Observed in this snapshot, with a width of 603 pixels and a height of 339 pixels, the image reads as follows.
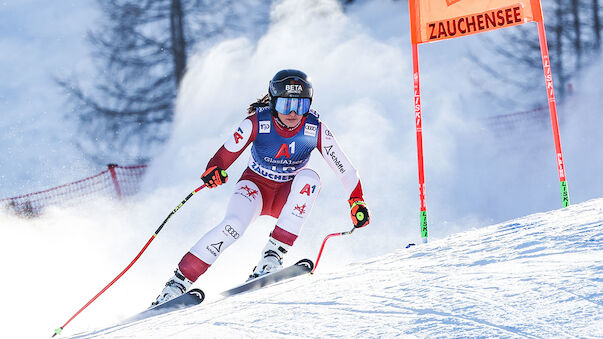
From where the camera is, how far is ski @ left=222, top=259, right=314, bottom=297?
12.2 ft

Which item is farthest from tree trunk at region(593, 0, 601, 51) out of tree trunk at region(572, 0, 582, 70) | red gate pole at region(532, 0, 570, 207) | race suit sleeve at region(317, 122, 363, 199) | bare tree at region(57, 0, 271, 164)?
race suit sleeve at region(317, 122, 363, 199)

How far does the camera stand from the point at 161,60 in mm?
17141

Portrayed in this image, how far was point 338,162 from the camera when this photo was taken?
436 cm

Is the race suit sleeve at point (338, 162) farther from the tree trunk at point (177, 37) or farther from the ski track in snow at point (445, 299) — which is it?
the tree trunk at point (177, 37)

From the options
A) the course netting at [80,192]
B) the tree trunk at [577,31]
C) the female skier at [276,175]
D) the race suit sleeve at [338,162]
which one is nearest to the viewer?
the female skier at [276,175]

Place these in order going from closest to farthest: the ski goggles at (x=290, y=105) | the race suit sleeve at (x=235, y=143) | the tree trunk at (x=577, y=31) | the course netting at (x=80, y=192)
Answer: the ski goggles at (x=290, y=105), the race suit sleeve at (x=235, y=143), the course netting at (x=80, y=192), the tree trunk at (x=577, y=31)

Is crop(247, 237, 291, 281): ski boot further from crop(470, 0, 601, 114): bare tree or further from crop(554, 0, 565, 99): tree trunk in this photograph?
crop(554, 0, 565, 99): tree trunk

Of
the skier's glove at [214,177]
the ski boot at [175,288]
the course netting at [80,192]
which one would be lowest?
the ski boot at [175,288]

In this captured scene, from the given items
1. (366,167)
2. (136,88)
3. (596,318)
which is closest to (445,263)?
(596,318)

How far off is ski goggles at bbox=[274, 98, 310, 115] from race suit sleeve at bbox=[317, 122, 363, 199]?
26 centimetres

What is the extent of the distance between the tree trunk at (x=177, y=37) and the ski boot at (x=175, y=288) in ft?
43.6

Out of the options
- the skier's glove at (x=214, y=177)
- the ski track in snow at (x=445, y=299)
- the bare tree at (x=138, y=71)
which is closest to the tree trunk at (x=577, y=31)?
the bare tree at (x=138, y=71)

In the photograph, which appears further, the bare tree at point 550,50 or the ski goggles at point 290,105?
the bare tree at point 550,50

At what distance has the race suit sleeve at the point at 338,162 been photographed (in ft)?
14.1
